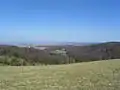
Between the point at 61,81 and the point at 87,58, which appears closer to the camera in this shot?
the point at 61,81

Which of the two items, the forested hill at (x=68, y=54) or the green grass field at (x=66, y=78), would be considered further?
the forested hill at (x=68, y=54)

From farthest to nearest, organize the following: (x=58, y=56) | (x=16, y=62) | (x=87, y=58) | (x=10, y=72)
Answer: (x=58, y=56), (x=87, y=58), (x=16, y=62), (x=10, y=72)

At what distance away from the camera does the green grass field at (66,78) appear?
36.2 ft

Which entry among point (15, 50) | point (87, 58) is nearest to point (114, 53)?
point (87, 58)

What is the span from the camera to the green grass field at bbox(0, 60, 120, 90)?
36.2 feet

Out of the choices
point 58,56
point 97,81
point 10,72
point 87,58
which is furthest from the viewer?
point 58,56

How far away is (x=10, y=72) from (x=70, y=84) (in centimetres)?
418

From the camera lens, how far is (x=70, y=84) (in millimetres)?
11477

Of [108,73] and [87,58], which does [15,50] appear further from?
[108,73]

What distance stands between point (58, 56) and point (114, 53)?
20.0 ft

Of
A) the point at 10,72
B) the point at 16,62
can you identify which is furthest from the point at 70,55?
the point at 10,72

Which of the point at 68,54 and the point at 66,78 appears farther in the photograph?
the point at 68,54

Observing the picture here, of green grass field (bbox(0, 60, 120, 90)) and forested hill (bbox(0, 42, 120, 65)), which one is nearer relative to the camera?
green grass field (bbox(0, 60, 120, 90))

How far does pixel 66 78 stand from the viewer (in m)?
12.5
